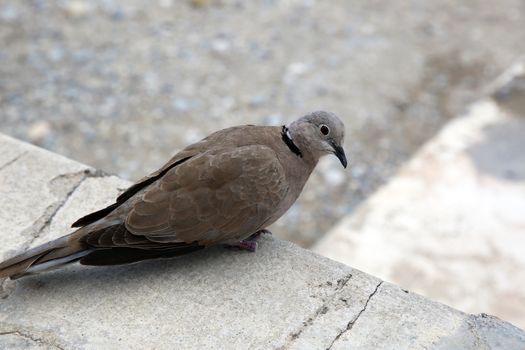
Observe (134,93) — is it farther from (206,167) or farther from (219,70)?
(206,167)

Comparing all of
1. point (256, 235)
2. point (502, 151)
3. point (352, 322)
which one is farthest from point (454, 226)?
point (352, 322)

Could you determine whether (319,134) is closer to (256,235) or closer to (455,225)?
(256,235)

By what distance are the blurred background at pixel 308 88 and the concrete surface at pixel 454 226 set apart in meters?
0.01

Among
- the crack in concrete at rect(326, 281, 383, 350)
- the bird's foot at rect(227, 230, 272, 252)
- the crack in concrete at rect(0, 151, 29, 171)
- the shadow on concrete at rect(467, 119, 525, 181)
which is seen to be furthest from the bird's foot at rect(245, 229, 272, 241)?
the shadow on concrete at rect(467, 119, 525, 181)

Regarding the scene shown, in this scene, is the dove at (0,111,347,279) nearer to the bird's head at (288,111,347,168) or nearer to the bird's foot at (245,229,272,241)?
the bird's foot at (245,229,272,241)

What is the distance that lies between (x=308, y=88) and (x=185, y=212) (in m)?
3.60

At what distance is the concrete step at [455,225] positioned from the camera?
4492 mm

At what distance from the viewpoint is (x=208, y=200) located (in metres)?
2.67

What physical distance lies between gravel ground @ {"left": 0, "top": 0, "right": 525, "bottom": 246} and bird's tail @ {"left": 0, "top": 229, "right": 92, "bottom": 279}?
7.99 feet

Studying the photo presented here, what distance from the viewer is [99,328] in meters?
2.50

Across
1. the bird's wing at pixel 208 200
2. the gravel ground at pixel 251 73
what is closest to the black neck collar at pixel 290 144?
the bird's wing at pixel 208 200

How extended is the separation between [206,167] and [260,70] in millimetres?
3721

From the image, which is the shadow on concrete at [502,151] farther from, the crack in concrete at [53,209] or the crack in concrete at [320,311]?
the crack in concrete at [53,209]

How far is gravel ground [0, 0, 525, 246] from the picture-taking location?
5562mm
